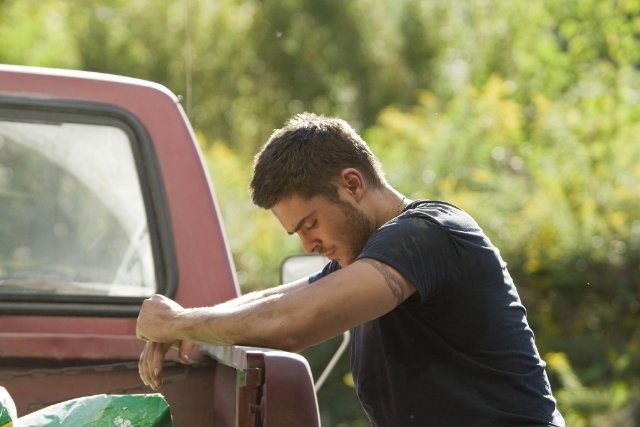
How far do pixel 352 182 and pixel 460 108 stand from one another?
941 centimetres

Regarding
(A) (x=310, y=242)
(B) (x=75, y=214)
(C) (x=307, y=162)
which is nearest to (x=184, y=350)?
(A) (x=310, y=242)

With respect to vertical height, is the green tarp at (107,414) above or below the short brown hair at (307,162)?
below

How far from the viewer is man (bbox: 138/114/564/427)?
102 inches

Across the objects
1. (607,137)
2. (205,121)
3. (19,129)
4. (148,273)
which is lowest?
(148,273)

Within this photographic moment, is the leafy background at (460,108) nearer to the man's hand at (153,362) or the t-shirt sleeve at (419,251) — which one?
the man's hand at (153,362)

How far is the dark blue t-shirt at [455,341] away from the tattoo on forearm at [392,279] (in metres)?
0.07

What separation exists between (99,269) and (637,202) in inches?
251

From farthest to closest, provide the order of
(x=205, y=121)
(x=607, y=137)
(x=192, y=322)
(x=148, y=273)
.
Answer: (x=205, y=121) < (x=607, y=137) < (x=148, y=273) < (x=192, y=322)

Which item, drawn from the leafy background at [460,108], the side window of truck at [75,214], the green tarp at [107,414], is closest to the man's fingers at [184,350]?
the side window of truck at [75,214]

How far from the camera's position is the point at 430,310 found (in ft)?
9.11

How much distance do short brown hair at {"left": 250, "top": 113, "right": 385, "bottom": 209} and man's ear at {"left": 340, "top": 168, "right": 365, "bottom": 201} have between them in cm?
2

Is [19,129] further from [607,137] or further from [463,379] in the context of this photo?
[607,137]

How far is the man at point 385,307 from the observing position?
2578 mm

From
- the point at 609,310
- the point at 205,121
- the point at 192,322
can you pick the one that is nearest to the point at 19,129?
the point at 192,322
